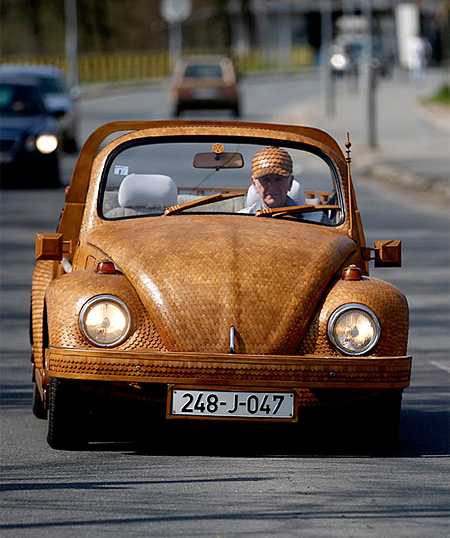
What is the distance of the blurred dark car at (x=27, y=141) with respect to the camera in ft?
72.2

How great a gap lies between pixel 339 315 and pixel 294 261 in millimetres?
376

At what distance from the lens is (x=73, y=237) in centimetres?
760

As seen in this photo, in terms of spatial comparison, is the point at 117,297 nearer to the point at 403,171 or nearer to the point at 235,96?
the point at 403,171

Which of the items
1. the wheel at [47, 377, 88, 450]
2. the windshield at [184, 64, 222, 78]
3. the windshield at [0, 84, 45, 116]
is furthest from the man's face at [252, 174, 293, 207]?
the windshield at [184, 64, 222, 78]

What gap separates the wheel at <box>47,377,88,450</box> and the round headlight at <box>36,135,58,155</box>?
15.8 m

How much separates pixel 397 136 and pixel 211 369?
27.9 metres

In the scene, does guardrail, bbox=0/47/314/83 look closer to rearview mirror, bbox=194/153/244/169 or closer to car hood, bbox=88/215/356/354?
rearview mirror, bbox=194/153/244/169

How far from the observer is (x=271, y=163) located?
734 centimetres

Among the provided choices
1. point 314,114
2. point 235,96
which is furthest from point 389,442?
point 235,96

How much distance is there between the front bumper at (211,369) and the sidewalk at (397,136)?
50.4 ft

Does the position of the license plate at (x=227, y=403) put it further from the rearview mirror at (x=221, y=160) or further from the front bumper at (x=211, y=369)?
the rearview mirror at (x=221, y=160)

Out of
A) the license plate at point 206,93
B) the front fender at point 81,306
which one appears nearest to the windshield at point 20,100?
the front fender at point 81,306

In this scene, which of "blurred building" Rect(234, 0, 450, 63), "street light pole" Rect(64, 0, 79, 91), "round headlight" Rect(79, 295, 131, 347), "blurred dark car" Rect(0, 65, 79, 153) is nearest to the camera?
"round headlight" Rect(79, 295, 131, 347)

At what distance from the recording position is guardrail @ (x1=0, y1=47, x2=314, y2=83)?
7481 centimetres
